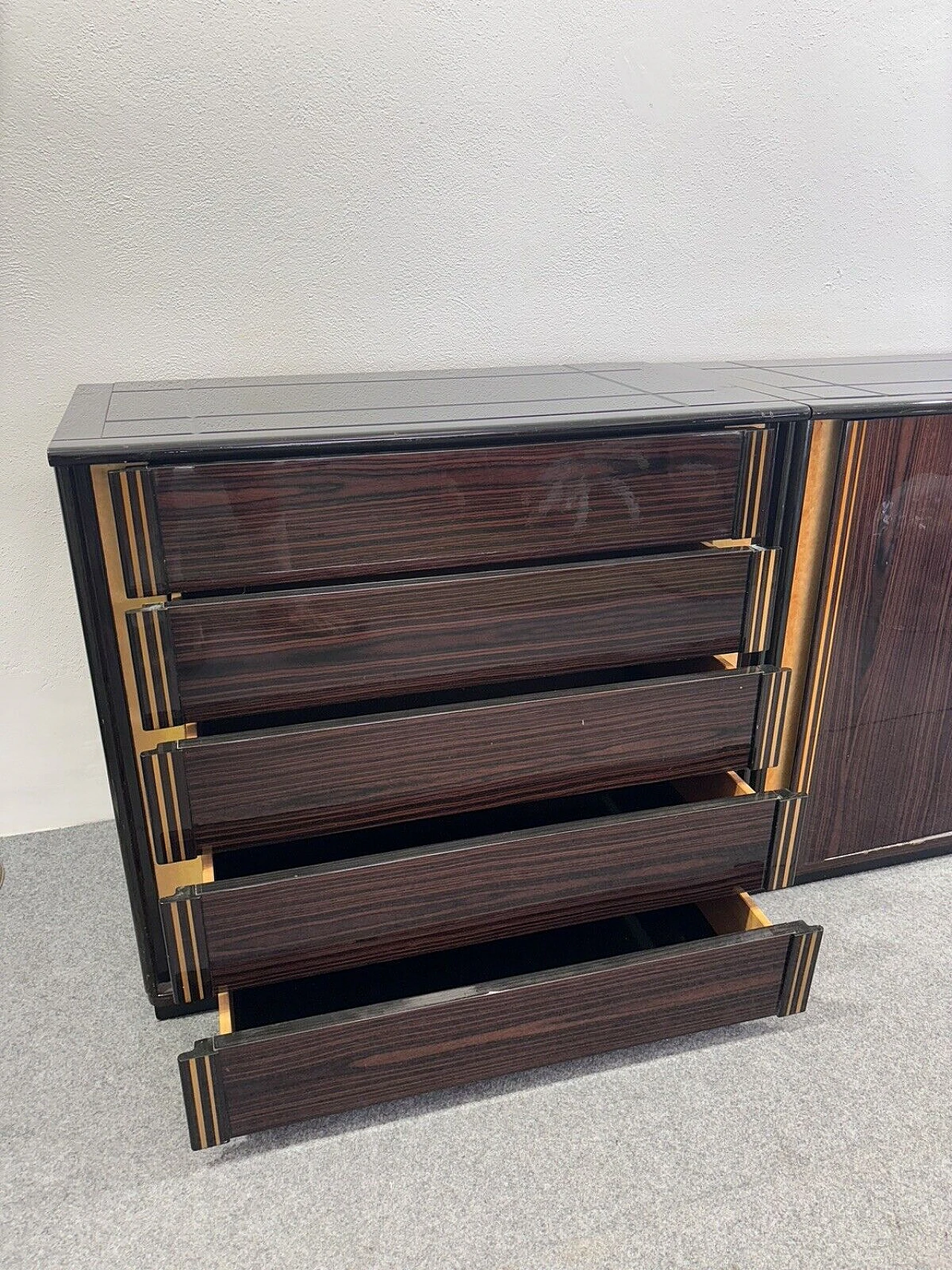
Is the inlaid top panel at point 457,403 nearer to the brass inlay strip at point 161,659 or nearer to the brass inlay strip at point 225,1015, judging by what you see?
the brass inlay strip at point 161,659

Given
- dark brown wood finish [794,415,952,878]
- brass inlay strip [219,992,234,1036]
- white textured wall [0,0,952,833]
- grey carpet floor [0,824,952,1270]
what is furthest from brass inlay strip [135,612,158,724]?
dark brown wood finish [794,415,952,878]

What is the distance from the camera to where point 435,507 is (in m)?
0.85

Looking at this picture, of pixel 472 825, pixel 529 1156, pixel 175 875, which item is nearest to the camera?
pixel 529 1156

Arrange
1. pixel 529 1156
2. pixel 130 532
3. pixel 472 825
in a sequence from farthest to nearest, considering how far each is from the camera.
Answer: pixel 472 825 < pixel 529 1156 < pixel 130 532

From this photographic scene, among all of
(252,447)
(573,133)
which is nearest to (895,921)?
(252,447)

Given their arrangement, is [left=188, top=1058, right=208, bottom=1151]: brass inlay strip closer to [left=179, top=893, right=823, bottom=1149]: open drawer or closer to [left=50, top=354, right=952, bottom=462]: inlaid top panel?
[left=179, top=893, right=823, bottom=1149]: open drawer

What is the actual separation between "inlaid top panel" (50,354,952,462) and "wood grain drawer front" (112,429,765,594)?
21 mm

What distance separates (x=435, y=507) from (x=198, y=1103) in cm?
61

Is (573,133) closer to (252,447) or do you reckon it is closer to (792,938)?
(252,447)

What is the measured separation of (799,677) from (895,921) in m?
0.39

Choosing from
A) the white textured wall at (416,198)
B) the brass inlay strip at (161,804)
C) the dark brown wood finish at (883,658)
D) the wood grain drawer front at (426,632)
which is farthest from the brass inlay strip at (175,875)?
the dark brown wood finish at (883,658)

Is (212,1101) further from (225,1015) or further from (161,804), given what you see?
(161,804)

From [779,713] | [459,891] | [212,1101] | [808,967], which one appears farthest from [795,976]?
[212,1101]

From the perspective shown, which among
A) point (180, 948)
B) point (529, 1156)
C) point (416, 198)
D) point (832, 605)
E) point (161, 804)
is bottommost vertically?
point (529, 1156)
